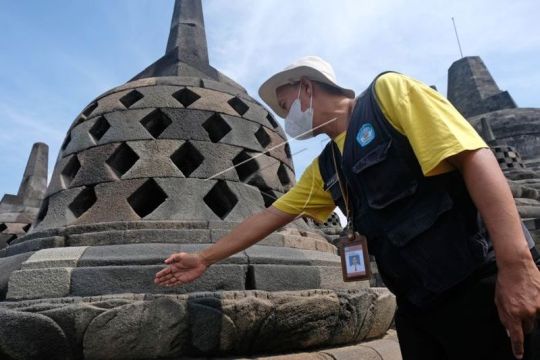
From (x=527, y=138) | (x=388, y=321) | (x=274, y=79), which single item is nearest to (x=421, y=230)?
(x=274, y=79)

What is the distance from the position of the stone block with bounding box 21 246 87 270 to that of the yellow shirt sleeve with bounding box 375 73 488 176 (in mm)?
1980

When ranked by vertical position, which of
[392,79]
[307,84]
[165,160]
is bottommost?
[392,79]

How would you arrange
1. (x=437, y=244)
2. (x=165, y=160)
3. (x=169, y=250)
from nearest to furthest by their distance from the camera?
1. (x=437, y=244)
2. (x=169, y=250)
3. (x=165, y=160)

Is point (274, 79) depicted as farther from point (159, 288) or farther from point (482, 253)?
point (159, 288)

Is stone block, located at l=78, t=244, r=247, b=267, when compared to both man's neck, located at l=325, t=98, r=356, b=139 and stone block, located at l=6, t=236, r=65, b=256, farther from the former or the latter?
man's neck, located at l=325, t=98, r=356, b=139

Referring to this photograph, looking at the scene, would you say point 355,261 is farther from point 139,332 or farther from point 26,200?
point 26,200

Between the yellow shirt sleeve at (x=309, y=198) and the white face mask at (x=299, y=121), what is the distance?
13cm

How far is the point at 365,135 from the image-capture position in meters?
1.18

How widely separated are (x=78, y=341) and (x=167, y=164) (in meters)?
1.57

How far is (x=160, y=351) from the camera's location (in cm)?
182

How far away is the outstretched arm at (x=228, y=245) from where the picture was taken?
164cm

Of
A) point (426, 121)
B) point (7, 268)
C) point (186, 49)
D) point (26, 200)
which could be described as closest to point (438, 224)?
point (426, 121)

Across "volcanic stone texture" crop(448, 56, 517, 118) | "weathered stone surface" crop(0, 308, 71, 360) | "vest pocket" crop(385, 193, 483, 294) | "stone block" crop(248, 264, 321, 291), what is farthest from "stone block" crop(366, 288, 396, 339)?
"volcanic stone texture" crop(448, 56, 517, 118)

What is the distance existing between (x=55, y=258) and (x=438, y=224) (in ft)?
7.06
